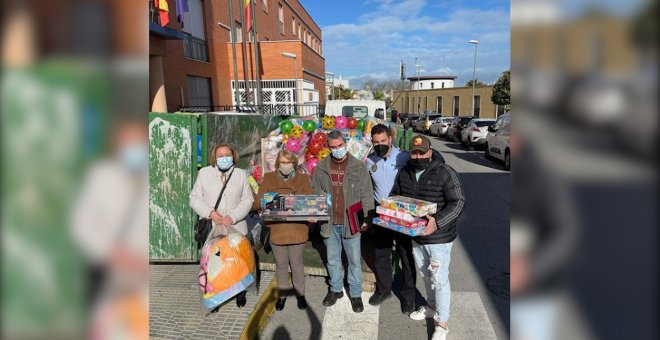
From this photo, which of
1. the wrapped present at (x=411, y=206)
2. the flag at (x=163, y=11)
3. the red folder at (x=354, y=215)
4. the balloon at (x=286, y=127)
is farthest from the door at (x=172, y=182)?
the flag at (x=163, y=11)

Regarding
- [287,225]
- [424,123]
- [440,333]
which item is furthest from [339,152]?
[424,123]

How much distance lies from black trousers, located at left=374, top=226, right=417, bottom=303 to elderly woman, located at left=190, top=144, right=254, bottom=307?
1531 millimetres

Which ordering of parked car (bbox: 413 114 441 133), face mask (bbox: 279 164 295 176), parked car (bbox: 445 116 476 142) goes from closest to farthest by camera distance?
1. face mask (bbox: 279 164 295 176)
2. parked car (bbox: 445 116 476 142)
3. parked car (bbox: 413 114 441 133)

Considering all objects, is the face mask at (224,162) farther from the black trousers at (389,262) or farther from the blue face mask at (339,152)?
the black trousers at (389,262)

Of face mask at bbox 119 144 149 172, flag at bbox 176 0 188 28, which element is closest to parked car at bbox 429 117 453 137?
flag at bbox 176 0 188 28

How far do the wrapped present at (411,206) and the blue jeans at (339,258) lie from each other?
35.2 inches

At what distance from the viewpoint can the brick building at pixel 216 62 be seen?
1349 centimetres

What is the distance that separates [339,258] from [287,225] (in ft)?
2.47

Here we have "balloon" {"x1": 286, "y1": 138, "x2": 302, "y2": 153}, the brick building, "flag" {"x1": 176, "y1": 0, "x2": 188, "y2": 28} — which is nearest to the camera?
"balloon" {"x1": 286, "y1": 138, "x2": 302, "y2": 153}

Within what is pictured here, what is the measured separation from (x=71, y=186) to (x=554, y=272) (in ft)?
2.77

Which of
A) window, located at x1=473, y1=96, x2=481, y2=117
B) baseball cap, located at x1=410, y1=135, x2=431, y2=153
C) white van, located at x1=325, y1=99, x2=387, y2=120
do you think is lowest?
baseball cap, located at x1=410, y1=135, x2=431, y2=153

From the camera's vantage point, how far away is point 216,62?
68.1 feet

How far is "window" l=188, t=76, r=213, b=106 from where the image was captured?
1795 cm

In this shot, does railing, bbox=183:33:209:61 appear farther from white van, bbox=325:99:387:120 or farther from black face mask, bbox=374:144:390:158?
black face mask, bbox=374:144:390:158
